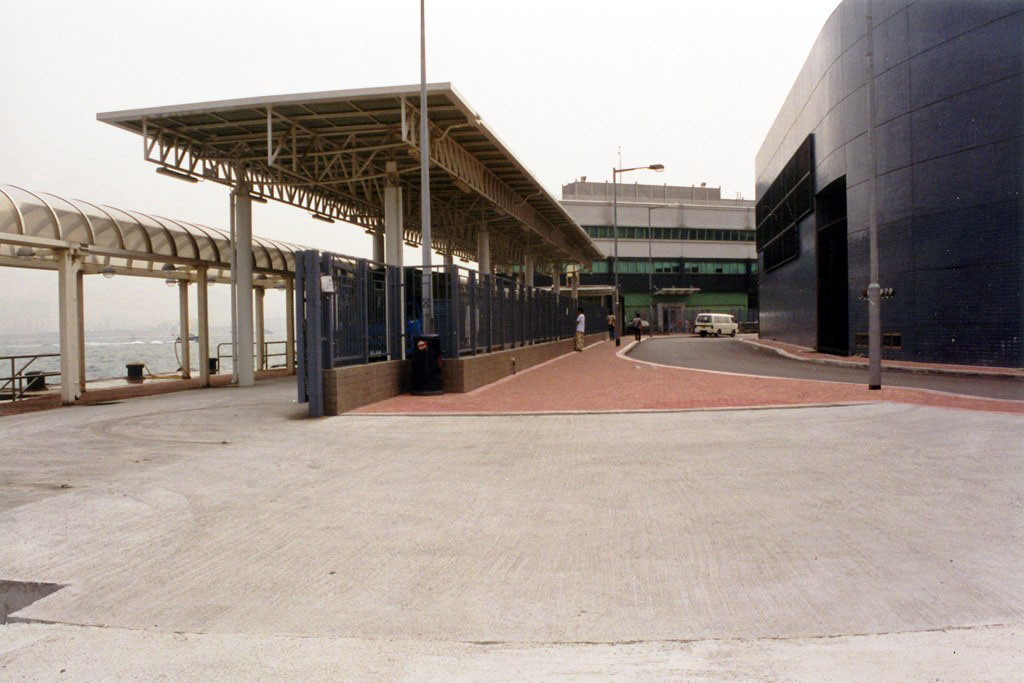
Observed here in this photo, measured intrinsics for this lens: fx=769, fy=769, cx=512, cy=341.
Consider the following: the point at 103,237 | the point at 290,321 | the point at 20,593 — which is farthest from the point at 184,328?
the point at 20,593

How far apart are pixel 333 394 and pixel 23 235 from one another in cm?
722

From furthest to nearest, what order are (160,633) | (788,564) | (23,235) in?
(23,235) → (788,564) → (160,633)

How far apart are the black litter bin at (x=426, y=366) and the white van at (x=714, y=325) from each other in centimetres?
5257

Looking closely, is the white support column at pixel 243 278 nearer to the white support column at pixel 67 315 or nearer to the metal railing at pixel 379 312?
the white support column at pixel 67 315

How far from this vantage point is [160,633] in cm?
411

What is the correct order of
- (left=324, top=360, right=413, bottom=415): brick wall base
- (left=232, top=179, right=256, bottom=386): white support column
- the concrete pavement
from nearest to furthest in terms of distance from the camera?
the concrete pavement
(left=324, top=360, right=413, bottom=415): brick wall base
(left=232, top=179, right=256, bottom=386): white support column

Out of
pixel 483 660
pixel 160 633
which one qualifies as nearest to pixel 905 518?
pixel 483 660

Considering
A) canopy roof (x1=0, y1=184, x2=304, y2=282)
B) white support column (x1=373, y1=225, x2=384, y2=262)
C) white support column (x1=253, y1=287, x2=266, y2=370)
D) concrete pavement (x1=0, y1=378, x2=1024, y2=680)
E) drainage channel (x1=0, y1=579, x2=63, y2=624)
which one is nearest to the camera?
concrete pavement (x1=0, y1=378, x2=1024, y2=680)

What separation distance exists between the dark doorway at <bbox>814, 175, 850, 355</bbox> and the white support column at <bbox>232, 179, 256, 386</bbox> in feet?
68.6

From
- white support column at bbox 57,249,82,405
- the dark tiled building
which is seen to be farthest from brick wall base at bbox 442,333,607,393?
the dark tiled building

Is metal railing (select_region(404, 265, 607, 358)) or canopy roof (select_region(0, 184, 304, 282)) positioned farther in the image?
metal railing (select_region(404, 265, 607, 358))

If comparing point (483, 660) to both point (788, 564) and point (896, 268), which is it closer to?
point (788, 564)

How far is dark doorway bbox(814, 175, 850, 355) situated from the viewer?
98.2 ft

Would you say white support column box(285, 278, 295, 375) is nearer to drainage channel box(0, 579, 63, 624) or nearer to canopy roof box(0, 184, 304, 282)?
canopy roof box(0, 184, 304, 282)
